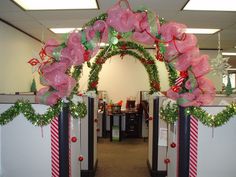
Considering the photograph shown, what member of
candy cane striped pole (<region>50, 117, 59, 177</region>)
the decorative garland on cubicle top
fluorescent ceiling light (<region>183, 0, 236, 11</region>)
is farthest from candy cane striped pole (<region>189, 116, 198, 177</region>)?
fluorescent ceiling light (<region>183, 0, 236, 11</region>)

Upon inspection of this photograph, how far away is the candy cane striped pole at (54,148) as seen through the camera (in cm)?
246

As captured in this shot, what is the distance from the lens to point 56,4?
11.8 ft

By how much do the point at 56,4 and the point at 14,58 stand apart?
6.08 feet

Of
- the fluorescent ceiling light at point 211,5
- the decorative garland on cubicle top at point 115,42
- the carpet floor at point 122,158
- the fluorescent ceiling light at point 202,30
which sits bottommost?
the carpet floor at point 122,158

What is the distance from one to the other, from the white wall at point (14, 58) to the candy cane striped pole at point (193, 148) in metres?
3.38

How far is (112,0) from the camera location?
11.2ft

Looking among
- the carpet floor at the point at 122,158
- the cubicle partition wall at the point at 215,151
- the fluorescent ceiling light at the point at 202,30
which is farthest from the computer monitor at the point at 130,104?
the cubicle partition wall at the point at 215,151

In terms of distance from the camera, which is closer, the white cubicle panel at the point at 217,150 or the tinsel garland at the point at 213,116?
the tinsel garland at the point at 213,116

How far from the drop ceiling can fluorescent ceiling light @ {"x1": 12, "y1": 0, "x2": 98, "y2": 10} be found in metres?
0.12

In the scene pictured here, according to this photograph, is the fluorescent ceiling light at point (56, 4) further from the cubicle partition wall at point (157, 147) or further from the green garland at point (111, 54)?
the cubicle partition wall at point (157, 147)

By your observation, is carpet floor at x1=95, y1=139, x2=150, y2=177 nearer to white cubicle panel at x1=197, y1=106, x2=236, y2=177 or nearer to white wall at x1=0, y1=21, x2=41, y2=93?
white cubicle panel at x1=197, y1=106, x2=236, y2=177

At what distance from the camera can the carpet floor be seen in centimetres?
448

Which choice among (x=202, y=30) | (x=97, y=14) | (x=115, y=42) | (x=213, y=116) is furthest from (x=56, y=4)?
(x=202, y=30)

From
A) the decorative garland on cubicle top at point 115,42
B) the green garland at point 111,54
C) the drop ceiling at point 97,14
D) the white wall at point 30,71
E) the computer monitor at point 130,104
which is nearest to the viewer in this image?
the decorative garland on cubicle top at point 115,42
